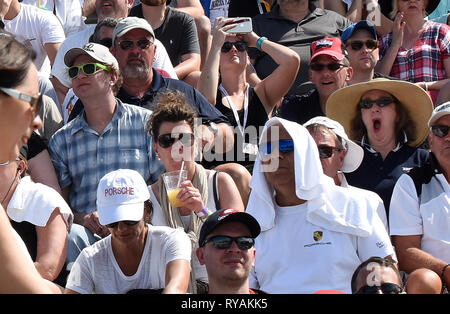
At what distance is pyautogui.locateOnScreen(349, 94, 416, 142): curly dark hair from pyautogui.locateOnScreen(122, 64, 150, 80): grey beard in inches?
66.3

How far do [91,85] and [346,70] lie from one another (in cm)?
230

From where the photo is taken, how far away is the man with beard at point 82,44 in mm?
7301

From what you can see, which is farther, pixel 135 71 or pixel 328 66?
pixel 328 66

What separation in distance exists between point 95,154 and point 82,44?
69.9 inches

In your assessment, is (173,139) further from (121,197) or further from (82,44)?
(82,44)

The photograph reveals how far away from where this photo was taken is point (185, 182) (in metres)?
5.24

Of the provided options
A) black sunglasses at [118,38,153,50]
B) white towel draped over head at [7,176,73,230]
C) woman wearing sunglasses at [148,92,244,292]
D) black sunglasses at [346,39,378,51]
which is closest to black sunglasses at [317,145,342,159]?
woman wearing sunglasses at [148,92,244,292]

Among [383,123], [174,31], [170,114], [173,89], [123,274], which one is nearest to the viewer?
[123,274]

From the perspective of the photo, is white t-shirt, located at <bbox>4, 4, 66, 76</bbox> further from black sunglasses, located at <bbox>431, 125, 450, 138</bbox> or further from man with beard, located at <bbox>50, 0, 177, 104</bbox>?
black sunglasses, located at <bbox>431, 125, 450, 138</bbox>

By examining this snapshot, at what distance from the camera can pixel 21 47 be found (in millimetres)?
2842

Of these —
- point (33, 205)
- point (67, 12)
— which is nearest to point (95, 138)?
point (33, 205)

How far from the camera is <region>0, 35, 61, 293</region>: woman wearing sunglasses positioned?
2641mm

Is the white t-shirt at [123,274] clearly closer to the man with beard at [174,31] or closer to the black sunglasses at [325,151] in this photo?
the black sunglasses at [325,151]

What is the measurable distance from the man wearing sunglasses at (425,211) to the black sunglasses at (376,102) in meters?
Result: 0.81
